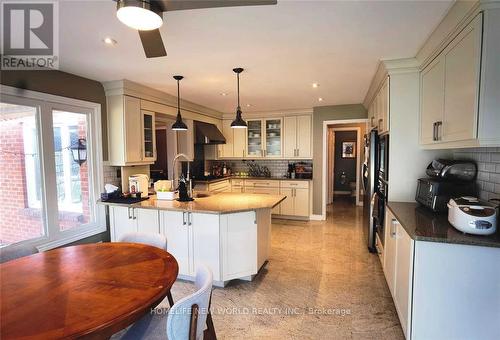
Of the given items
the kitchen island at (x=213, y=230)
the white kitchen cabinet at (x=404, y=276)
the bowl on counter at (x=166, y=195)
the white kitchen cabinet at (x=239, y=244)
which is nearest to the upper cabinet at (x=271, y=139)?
the kitchen island at (x=213, y=230)

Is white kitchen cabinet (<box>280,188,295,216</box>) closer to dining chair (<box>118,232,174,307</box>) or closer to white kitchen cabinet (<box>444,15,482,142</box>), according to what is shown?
white kitchen cabinet (<box>444,15,482,142</box>)

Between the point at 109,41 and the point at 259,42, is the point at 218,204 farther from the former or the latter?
the point at 109,41

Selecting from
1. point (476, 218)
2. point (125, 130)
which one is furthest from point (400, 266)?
point (125, 130)

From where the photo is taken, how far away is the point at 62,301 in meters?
1.25

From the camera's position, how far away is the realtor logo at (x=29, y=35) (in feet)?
5.58

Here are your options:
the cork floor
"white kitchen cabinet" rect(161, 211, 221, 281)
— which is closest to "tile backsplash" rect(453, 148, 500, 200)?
the cork floor

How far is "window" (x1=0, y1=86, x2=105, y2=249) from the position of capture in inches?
105

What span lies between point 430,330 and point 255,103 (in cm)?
403

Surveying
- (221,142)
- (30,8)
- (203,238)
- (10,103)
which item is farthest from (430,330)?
(221,142)

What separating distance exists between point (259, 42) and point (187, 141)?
3.13 meters

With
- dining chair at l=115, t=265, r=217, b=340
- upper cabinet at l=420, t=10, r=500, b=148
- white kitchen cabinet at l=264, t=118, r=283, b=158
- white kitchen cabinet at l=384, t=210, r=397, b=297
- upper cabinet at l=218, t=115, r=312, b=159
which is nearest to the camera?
dining chair at l=115, t=265, r=217, b=340

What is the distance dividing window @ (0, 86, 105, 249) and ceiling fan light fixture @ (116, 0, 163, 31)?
2.04 meters

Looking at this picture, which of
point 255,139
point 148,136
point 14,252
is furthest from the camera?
point 255,139

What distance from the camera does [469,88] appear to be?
5.51 ft
